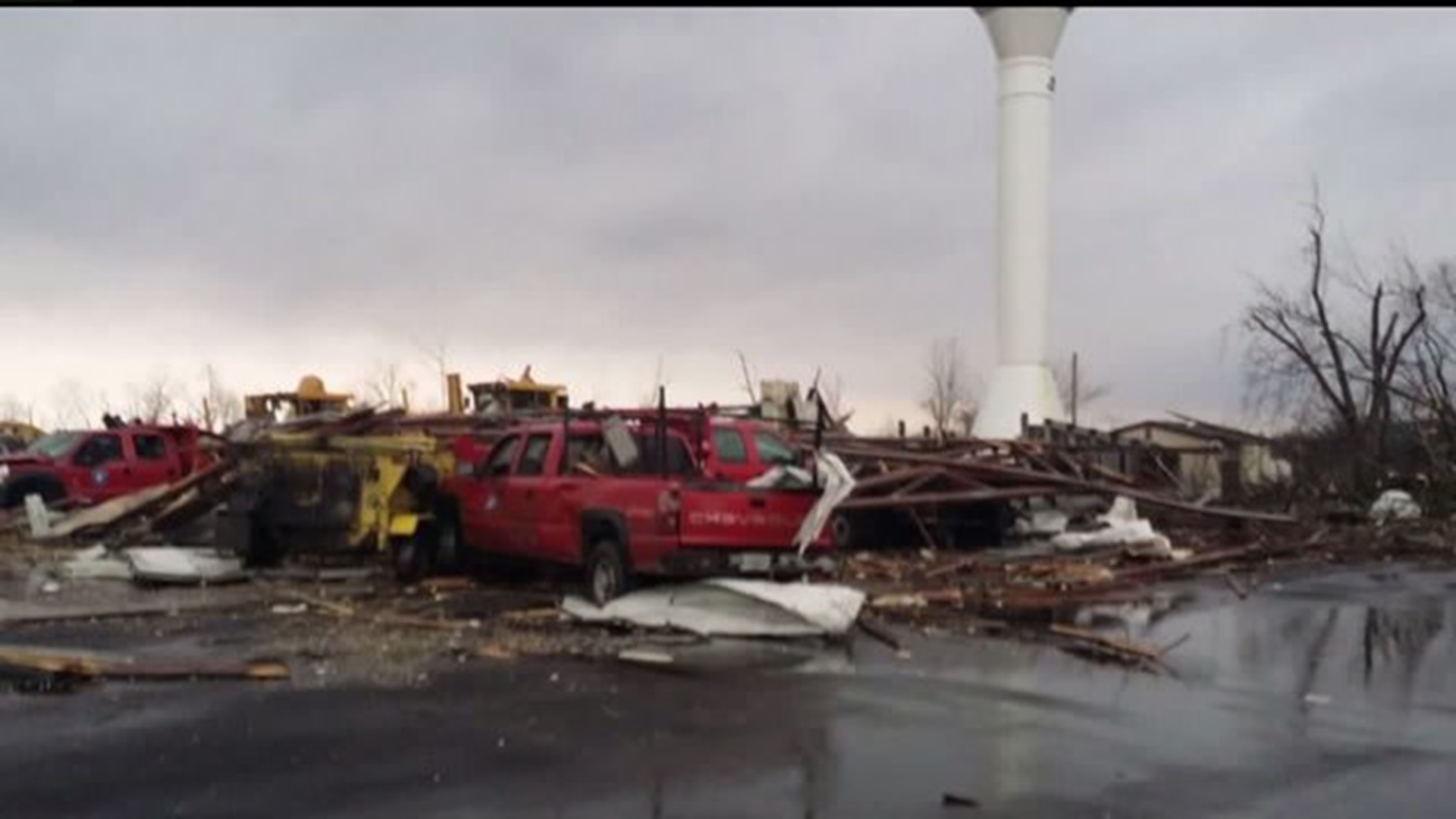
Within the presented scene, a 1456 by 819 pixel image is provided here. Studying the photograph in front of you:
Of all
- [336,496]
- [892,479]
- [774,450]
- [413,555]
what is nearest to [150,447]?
[336,496]

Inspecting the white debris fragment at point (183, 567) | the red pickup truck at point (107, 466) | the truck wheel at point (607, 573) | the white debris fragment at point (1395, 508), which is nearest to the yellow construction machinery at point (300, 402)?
the red pickup truck at point (107, 466)

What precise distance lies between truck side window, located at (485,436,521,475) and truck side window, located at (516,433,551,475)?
0.21m

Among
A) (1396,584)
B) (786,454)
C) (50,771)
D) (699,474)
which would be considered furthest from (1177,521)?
(50,771)

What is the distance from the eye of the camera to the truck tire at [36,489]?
82.5 feet

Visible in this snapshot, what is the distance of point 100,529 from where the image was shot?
22109 mm

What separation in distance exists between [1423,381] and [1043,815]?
123 ft

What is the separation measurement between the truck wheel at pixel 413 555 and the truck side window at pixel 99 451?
1087 centimetres

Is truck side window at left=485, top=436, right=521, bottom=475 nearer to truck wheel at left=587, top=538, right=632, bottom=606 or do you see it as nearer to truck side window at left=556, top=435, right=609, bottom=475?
truck side window at left=556, top=435, right=609, bottom=475

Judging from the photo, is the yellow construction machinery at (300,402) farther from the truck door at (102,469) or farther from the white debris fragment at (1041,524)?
the white debris fragment at (1041,524)

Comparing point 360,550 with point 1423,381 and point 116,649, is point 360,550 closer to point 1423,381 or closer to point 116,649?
point 116,649

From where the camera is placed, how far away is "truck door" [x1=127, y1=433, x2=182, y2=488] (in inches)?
979

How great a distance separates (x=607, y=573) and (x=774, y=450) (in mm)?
2736

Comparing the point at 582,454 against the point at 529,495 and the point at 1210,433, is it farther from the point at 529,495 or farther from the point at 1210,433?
the point at 1210,433

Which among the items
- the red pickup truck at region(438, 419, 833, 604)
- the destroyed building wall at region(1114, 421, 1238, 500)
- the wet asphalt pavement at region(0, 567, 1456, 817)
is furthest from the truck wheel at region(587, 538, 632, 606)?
the destroyed building wall at region(1114, 421, 1238, 500)
